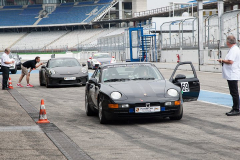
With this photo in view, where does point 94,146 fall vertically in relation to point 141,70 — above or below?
below

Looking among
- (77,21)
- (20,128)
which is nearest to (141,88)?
(20,128)

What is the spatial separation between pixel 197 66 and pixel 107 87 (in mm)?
21403

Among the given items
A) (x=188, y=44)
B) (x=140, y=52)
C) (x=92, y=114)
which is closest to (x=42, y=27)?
(x=140, y=52)

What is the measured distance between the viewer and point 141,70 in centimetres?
1027

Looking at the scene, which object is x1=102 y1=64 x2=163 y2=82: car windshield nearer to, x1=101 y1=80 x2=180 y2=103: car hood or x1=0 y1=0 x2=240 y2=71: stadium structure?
x1=101 y1=80 x2=180 y2=103: car hood

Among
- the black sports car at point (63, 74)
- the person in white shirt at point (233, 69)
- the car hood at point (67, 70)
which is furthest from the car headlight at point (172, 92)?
the car hood at point (67, 70)

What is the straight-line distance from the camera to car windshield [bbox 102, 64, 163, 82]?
399 inches

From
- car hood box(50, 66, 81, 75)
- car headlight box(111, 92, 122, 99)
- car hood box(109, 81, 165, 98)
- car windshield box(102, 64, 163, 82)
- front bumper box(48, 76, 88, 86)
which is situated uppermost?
car windshield box(102, 64, 163, 82)

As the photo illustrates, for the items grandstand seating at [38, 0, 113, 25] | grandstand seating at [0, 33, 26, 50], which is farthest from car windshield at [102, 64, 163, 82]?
grandstand seating at [0, 33, 26, 50]

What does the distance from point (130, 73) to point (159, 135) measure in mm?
2603

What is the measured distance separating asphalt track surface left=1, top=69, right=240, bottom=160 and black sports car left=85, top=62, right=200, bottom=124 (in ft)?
0.82

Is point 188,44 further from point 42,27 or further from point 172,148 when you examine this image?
point 42,27

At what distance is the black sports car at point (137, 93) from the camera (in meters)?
9.00

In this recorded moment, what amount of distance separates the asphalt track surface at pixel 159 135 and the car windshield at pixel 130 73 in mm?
910
